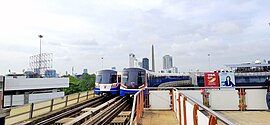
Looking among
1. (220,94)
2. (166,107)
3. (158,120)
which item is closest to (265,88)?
(220,94)

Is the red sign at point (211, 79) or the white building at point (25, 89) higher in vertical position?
the red sign at point (211, 79)

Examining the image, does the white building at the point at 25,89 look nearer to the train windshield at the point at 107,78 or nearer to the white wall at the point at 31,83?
the white wall at the point at 31,83

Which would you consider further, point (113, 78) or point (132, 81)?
point (113, 78)

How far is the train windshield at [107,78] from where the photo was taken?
68.8 feet

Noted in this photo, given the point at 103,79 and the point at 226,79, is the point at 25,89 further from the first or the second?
the point at 226,79

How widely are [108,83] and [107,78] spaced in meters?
0.46

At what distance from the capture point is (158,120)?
27.2 ft

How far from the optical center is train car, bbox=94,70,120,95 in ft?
68.6

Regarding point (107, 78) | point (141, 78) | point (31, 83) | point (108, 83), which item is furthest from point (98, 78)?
point (31, 83)

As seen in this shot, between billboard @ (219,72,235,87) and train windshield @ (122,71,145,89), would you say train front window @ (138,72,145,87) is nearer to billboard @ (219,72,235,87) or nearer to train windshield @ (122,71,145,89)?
train windshield @ (122,71,145,89)

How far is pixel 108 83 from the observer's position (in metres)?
20.9

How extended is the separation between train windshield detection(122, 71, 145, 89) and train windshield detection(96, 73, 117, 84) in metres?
2.05

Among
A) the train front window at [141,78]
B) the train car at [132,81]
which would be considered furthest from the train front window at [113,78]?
the train front window at [141,78]

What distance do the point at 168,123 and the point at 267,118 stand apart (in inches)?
140
